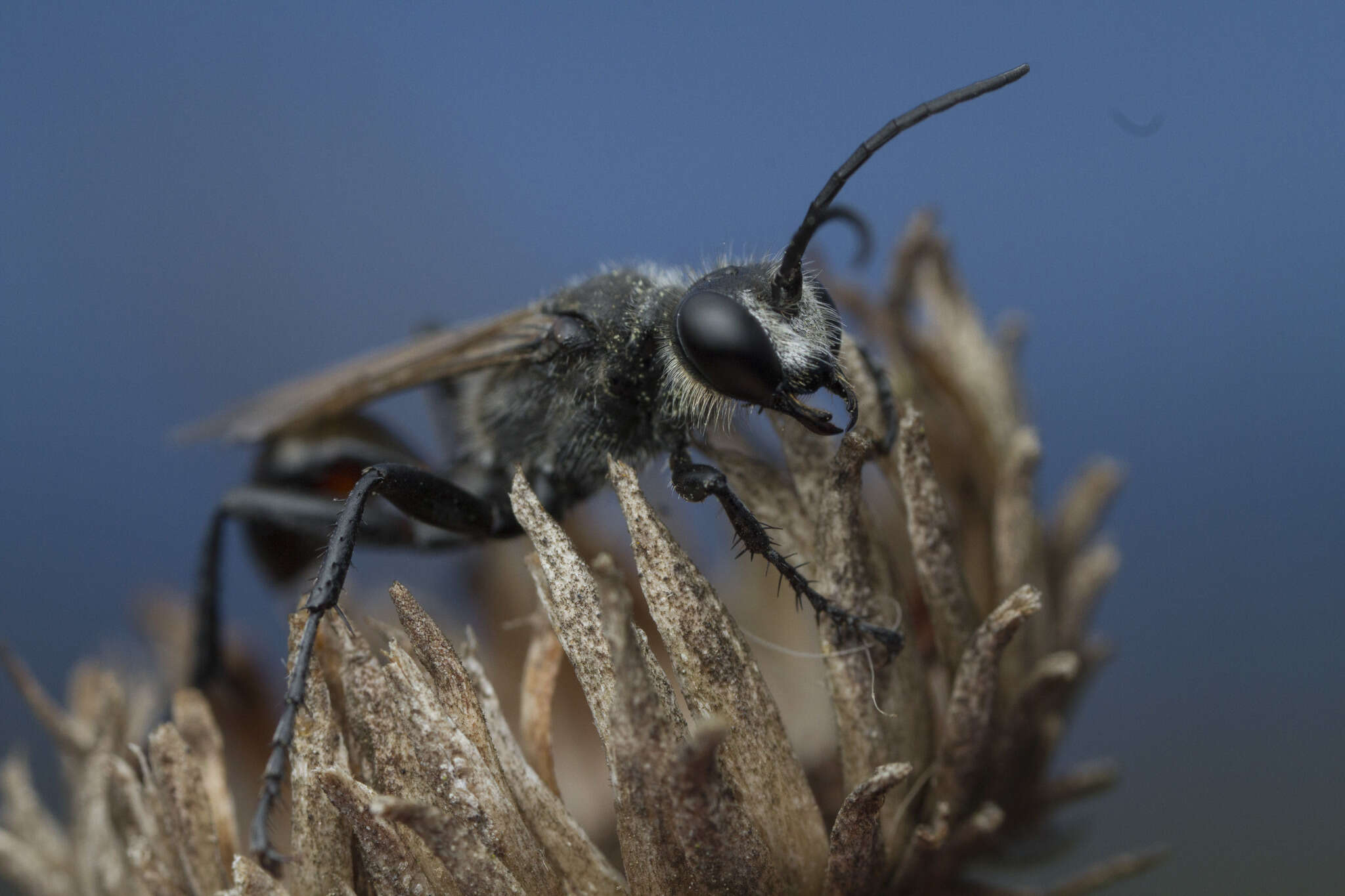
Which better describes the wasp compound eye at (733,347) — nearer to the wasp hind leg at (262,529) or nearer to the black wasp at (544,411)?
the black wasp at (544,411)

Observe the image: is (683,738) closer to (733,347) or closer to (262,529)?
(733,347)

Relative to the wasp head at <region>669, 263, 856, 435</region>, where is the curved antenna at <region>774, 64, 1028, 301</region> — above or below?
above

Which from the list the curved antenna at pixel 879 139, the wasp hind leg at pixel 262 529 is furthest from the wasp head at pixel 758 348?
the wasp hind leg at pixel 262 529

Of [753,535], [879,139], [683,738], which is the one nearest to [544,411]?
[753,535]

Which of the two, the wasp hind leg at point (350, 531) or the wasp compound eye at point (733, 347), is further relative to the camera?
the wasp compound eye at point (733, 347)

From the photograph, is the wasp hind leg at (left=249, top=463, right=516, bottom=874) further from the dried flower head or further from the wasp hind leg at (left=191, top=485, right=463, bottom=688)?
the wasp hind leg at (left=191, top=485, right=463, bottom=688)

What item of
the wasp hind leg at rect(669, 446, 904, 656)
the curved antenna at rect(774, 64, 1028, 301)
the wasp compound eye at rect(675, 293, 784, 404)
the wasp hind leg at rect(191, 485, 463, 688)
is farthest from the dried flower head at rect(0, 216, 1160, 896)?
the wasp hind leg at rect(191, 485, 463, 688)
